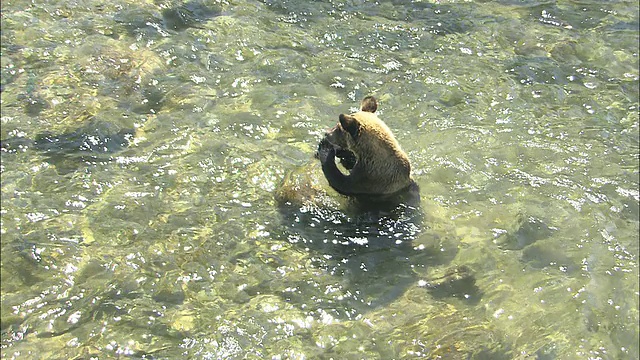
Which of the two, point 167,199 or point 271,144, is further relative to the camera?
point 271,144

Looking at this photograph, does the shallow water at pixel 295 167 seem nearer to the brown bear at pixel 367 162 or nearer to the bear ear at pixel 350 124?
the brown bear at pixel 367 162

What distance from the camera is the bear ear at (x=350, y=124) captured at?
A: 5223 millimetres

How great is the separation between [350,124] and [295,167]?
1.39 m

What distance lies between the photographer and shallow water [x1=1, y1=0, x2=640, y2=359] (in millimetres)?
4816

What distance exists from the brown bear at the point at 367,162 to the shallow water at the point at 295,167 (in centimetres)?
39

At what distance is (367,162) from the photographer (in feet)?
18.1

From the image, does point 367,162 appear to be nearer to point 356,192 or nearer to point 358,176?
point 358,176

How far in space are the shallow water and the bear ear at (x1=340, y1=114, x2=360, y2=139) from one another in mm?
889

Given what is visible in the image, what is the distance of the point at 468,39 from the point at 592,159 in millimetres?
3019

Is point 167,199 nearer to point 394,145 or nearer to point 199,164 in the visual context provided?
point 199,164

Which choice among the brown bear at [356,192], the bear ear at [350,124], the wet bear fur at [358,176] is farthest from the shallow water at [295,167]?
the bear ear at [350,124]

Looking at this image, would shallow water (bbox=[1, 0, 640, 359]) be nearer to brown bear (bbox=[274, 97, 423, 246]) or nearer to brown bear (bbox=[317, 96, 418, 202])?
brown bear (bbox=[274, 97, 423, 246])

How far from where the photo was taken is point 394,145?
5629mm

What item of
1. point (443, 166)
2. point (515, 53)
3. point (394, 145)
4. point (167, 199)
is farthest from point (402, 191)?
point (515, 53)
